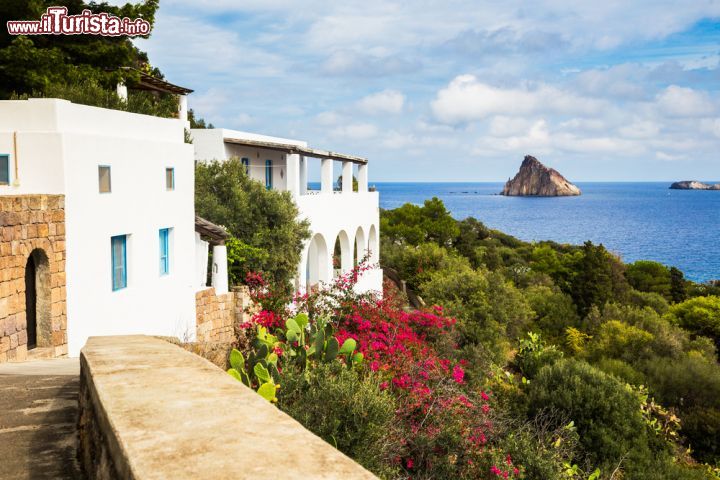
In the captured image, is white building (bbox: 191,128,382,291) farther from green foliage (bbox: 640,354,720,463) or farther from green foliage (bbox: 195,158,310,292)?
green foliage (bbox: 640,354,720,463)

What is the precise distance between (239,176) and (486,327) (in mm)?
12809

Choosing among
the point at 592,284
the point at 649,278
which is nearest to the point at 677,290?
the point at 649,278

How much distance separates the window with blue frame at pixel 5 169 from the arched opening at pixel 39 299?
160cm

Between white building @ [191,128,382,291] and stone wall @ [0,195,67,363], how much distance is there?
1211cm

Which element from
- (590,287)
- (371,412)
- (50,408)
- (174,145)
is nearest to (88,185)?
(174,145)

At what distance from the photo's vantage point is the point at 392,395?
11484mm

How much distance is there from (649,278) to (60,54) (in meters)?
52.7

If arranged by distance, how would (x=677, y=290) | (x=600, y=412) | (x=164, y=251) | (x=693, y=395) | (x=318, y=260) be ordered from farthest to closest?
(x=677, y=290) < (x=318, y=260) < (x=693, y=395) < (x=600, y=412) < (x=164, y=251)

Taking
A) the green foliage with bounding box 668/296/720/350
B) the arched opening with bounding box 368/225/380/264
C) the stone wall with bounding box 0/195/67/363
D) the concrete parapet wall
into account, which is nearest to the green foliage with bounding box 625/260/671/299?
the green foliage with bounding box 668/296/720/350

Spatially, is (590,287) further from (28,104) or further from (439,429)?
(28,104)

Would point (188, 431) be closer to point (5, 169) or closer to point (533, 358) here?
point (5, 169)

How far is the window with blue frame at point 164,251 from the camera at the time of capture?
16.0 m

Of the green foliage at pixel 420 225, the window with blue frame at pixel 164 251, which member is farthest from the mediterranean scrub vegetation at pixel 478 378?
the green foliage at pixel 420 225

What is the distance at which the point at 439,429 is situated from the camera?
11.4m
